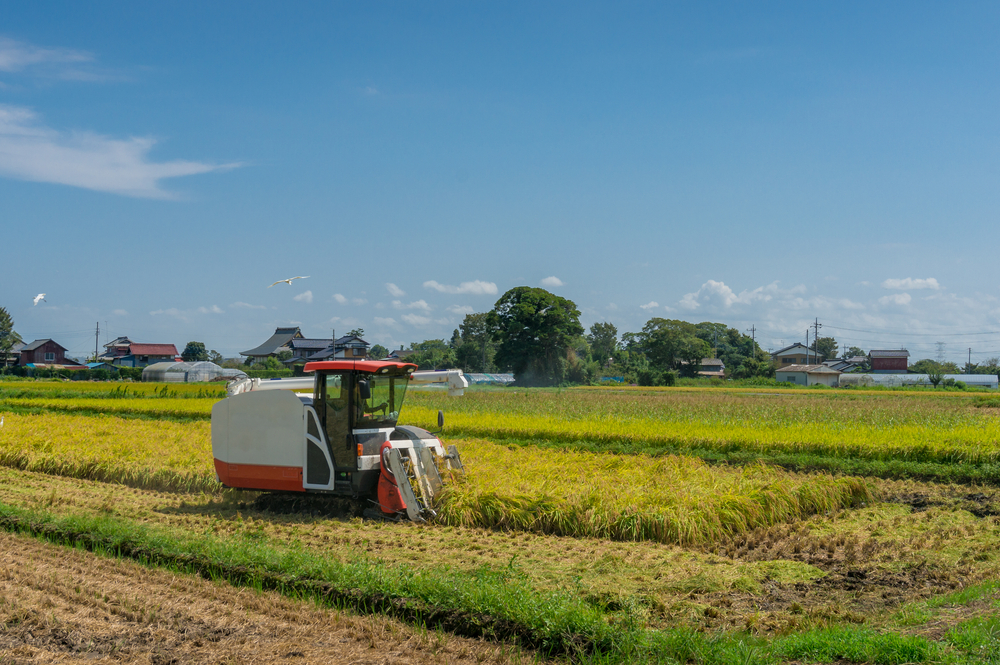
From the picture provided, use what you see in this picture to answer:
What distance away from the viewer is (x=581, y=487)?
1005cm

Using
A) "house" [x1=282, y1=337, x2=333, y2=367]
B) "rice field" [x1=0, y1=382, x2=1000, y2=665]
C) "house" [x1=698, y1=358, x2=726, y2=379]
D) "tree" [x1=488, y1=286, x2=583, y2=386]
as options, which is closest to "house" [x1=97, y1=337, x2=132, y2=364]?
"house" [x1=282, y1=337, x2=333, y2=367]

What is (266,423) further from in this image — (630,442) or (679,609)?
(630,442)

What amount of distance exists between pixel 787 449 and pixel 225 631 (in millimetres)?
15363

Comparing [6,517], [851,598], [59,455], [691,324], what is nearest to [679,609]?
[851,598]

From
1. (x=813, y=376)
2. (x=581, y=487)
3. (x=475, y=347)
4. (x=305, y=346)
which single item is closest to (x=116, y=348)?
(x=305, y=346)

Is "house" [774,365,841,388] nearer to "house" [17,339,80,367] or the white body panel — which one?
the white body panel

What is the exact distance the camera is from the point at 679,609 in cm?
612

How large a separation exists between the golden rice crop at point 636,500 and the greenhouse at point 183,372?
64.1m

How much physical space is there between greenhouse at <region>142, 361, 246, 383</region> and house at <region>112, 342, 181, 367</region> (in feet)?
82.8

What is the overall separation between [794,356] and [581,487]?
104836mm

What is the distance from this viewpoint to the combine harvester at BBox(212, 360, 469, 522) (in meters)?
10.0

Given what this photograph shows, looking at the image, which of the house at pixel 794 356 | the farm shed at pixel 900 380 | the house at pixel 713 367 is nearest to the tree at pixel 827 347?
the house at pixel 794 356

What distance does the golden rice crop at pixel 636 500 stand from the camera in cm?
899

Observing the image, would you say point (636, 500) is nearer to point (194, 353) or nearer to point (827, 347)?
point (194, 353)
